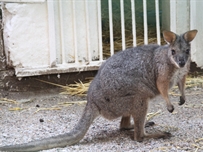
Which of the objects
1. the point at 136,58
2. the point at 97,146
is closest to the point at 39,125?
the point at 97,146

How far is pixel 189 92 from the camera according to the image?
562 centimetres

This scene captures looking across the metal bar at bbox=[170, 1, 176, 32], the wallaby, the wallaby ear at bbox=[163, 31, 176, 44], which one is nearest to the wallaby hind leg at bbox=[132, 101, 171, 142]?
the wallaby

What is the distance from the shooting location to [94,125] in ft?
14.1

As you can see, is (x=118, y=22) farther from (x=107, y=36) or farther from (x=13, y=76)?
(x=13, y=76)

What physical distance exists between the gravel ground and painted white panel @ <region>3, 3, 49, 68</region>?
0.50 metres

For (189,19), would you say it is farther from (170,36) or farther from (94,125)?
(94,125)

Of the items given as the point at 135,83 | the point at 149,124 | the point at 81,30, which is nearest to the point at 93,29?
the point at 81,30

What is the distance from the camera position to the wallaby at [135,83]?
12.0 feet

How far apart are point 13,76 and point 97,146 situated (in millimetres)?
2245

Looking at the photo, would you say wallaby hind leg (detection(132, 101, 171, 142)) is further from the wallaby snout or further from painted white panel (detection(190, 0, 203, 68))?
painted white panel (detection(190, 0, 203, 68))

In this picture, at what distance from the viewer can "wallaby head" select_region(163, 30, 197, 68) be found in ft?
12.1

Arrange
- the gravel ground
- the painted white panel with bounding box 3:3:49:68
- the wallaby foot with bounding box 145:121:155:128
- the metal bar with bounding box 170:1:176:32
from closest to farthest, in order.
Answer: the gravel ground
the wallaby foot with bounding box 145:121:155:128
the painted white panel with bounding box 3:3:49:68
the metal bar with bounding box 170:1:176:32

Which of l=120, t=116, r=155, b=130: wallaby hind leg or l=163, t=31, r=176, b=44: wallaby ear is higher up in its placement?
l=163, t=31, r=176, b=44: wallaby ear

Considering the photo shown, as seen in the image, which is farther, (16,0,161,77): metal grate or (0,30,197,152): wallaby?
(16,0,161,77): metal grate
